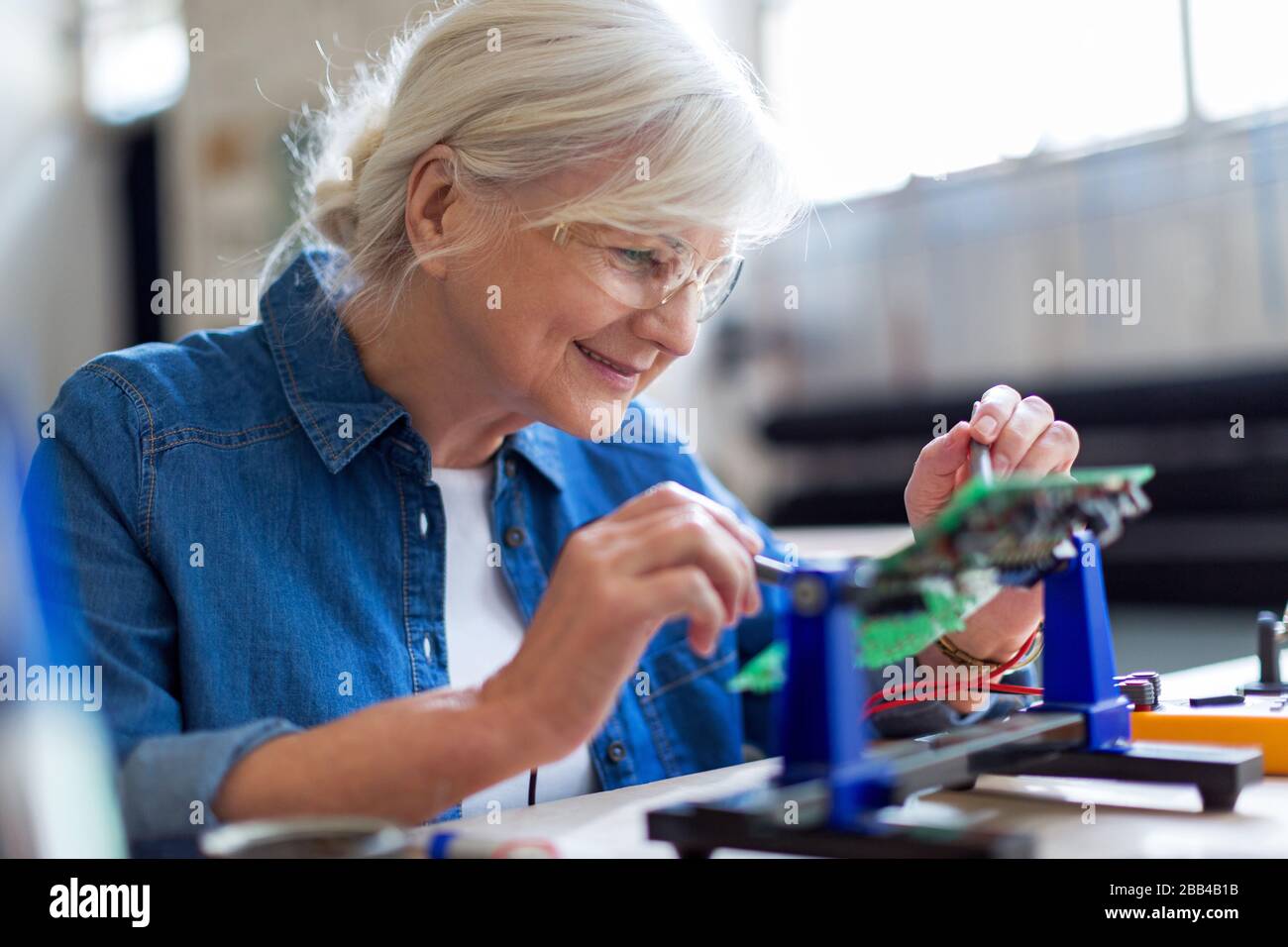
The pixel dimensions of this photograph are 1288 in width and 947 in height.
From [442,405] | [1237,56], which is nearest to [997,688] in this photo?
[442,405]

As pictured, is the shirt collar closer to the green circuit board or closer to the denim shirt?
the denim shirt

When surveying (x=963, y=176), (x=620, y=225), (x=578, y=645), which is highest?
(x=963, y=176)

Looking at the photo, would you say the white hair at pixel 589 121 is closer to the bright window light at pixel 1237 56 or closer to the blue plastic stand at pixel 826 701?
the blue plastic stand at pixel 826 701

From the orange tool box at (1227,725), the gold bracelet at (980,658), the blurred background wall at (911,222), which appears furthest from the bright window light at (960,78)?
the orange tool box at (1227,725)

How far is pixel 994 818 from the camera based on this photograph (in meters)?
0.76

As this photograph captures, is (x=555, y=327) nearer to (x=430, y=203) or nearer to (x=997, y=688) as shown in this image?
(x=430, y=203)

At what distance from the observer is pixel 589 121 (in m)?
0.98

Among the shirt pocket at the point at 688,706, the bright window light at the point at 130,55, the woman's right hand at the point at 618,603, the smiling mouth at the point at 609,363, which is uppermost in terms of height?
the bright window light at the point at 130,55

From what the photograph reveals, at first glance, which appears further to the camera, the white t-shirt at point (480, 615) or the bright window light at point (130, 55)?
the bright window light at point (130, 55)

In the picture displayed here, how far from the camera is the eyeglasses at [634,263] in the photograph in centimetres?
99

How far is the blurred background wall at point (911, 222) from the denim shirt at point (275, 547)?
1494 millimetres
